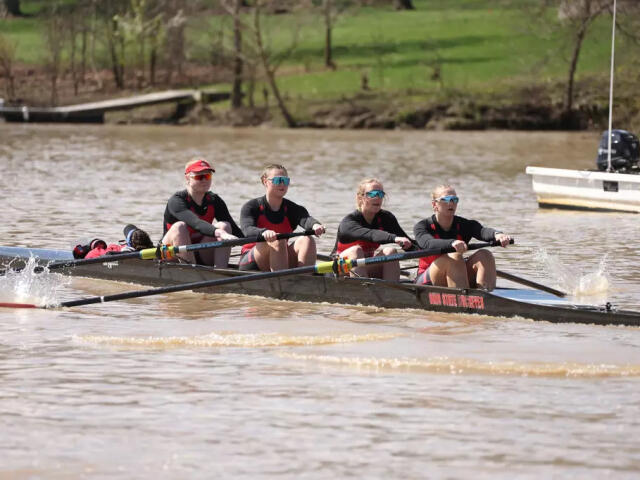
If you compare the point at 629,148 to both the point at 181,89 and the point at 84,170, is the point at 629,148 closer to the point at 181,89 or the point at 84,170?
the point at 84,170

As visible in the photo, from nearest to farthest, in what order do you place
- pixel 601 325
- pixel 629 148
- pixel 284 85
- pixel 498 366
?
pixel 498 366 < pixel 601 325 < pixel 629 148 < pixel 284 85

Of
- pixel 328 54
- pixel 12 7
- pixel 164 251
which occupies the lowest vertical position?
pixel 164 251

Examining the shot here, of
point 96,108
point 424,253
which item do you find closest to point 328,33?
point 96,108

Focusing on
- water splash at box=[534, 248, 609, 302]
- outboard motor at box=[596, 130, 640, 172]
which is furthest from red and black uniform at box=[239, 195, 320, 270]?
outboard motor at box=[596, 130, 640, 172]

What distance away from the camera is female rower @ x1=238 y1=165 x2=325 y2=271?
1238cm

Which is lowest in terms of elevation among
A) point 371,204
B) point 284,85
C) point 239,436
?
point 239,436

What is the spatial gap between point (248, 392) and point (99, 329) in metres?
2.73

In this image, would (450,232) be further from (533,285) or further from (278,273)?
(278,273)

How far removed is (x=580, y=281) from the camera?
1334cm

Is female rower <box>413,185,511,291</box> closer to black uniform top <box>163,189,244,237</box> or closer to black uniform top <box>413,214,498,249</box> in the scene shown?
black uniform top <box>413,214,498,249</box>

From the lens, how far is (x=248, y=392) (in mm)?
8852

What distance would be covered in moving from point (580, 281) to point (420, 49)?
43888mm

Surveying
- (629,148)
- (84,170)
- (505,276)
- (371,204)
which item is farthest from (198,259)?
(84,170)

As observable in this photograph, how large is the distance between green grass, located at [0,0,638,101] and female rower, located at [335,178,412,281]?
30.7 meters
